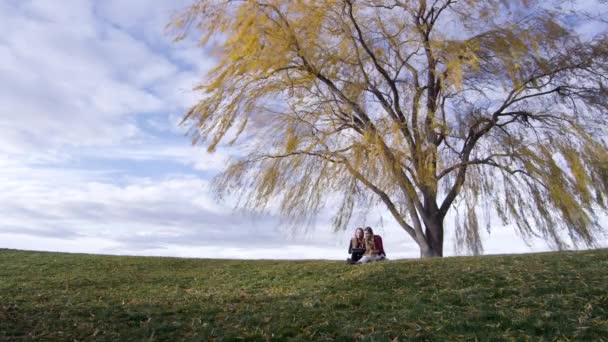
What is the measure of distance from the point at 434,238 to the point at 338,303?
25.6 ft

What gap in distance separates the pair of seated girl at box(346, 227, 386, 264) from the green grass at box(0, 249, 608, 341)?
0.73 meters

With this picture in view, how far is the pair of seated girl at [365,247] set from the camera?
498 inches

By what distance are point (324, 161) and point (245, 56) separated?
366 cm

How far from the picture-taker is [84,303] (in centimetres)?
911

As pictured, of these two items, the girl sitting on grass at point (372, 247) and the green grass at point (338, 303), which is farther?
the girl sitting on grass at point (372, 247)

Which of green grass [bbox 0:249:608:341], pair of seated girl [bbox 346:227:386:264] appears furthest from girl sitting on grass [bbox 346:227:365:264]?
green grass [bbox 0:249:608:341]

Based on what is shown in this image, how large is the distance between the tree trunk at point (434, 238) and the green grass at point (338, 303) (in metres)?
3.36

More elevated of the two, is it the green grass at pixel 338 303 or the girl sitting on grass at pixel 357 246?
the girl sitting on grass at pixel 357 246

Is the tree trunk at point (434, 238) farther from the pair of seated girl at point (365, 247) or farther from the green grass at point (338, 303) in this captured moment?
the green grass at point (338, 303)

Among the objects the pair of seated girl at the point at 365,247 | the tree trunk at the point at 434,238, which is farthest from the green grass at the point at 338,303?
the tree trunk at the point at 434,238

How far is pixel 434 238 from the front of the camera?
15039 mm

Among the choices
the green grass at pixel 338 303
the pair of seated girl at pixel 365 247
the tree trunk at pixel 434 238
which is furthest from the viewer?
the tree trunk at pixel 434 238

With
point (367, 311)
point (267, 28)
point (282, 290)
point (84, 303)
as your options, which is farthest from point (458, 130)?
point (84, 303)

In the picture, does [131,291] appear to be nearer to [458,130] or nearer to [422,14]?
[458,130]
